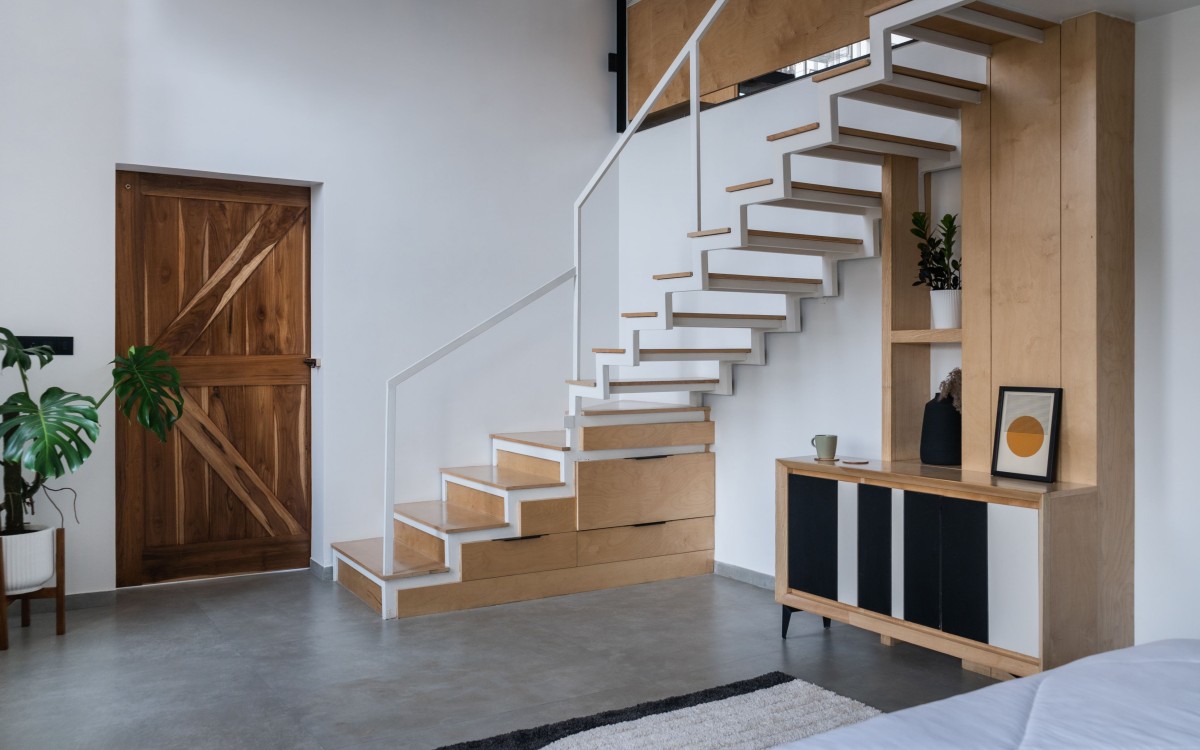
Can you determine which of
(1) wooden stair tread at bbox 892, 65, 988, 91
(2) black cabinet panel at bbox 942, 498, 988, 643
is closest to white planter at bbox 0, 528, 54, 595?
(2) black cabinet panel at bbox 942, 498, 988, 643

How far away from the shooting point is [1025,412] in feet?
11.9

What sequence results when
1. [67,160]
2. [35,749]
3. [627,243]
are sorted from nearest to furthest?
[35,749], [67,160], [627,243]

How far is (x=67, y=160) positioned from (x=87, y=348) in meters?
0.93

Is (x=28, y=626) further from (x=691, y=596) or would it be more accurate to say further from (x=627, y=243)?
(x=627, y=243)

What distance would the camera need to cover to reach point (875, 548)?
389 centimetres

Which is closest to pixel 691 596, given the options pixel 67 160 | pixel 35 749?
pixel 35 749

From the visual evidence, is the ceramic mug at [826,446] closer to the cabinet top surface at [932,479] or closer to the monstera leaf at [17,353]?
the cabinet top surface at [932,479]

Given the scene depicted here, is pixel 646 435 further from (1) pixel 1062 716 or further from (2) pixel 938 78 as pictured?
(1) pixel 1062 716

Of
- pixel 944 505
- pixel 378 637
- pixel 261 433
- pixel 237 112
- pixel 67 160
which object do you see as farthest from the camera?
pixel 261 433

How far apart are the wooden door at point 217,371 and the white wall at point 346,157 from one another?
0.15m

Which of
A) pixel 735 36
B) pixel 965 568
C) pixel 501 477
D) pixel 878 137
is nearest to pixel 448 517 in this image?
pixel 501 477

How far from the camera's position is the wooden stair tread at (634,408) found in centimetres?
515

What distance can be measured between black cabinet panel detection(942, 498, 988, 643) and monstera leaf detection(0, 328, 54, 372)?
3.94 m

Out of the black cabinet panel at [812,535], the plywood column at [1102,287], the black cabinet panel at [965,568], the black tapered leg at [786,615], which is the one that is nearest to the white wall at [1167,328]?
the plywood column at [1102,287]
